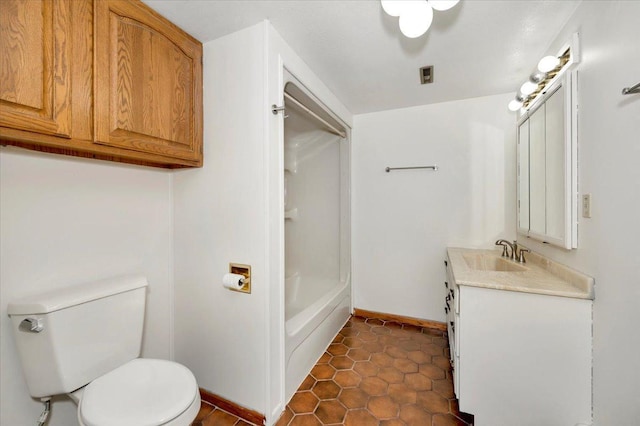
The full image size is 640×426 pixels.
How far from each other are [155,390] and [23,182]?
3.61 ft

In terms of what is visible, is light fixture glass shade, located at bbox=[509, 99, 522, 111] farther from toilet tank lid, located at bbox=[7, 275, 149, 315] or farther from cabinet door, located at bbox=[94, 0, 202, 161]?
toilet tank lid, located at bbox=[7, 275, 149, 315]

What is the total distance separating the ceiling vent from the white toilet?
7.80ft

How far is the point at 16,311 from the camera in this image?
3.59 feet

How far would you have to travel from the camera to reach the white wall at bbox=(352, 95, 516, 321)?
7.89 feet

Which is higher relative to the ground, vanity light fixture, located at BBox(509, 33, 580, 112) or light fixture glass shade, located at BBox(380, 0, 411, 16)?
light fixture glass shade, located at BBox(380, 0, 411, 16)

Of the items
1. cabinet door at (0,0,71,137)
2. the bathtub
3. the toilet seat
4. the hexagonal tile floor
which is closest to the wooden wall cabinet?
cabinet door at (0,0,71,137)

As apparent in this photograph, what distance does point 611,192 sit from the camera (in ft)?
3.61

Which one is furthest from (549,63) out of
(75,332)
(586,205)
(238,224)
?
(75,332)

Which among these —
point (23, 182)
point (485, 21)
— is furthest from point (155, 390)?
point (485, 21)

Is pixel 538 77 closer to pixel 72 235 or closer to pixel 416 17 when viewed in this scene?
pixel 416 17

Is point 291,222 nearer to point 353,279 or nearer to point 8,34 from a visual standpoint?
point 353,279

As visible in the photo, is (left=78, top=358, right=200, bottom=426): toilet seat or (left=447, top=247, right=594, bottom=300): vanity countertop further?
(left=447, top=247, right=594, bottom=300): vanity countertop

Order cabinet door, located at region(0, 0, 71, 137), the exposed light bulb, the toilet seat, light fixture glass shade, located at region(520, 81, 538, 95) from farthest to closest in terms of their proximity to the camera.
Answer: light fixture glass shade, located at region(520, 81, 538, 95) → the exposed light bulb → the toilet seat → cabinet door, located at region(0, 0, 71, 137)

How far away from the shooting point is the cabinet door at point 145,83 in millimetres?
1151
